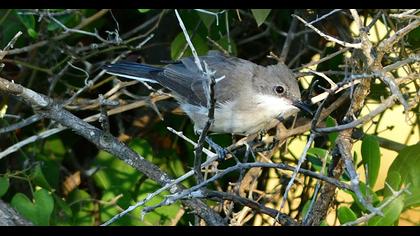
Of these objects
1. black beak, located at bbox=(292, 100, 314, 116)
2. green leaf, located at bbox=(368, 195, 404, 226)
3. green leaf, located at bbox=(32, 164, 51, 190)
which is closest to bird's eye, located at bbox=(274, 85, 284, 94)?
black beak, located at bbox=(292, 100, 314, 116)

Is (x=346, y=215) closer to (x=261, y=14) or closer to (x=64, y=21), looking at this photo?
(x=261, y=14)

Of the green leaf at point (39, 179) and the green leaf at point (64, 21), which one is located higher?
the green leaf at point (64, 21)

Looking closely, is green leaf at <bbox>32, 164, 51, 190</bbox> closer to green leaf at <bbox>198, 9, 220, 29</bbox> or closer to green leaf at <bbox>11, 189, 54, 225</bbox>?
green leaf at <bbox>11, 189, 54, 225</bbox>

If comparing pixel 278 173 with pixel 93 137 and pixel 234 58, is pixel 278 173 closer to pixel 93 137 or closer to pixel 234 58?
pixel 234 58

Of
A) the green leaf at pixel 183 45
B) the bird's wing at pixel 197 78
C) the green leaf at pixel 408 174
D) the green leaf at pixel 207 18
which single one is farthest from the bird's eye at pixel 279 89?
the green leaf at pixel 408 174

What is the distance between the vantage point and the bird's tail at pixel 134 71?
13.0 feet

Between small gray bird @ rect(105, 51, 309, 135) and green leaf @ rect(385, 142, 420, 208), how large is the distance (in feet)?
2.58

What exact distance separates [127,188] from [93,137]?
2.73ft

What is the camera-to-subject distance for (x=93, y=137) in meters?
3.15

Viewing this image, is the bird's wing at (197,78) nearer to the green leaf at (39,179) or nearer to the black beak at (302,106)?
the black beak at (302,106)

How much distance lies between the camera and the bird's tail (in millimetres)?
3953

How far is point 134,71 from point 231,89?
1.74 feet

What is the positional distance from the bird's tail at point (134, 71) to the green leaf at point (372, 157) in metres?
1.47

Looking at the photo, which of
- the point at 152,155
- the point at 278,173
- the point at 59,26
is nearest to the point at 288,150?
the point at 278,173
